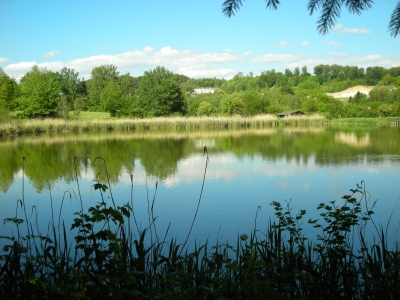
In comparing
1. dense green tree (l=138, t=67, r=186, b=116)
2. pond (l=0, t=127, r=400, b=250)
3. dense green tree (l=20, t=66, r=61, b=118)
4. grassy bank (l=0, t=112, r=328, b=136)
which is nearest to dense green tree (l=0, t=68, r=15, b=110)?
dense green tree (l=20, t=66, r=61, b=118)

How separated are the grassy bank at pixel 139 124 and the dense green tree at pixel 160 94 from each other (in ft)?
34.1

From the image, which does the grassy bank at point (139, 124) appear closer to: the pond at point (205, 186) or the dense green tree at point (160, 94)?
the dense green tree at point (160, 94)

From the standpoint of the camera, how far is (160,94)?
4138 cm

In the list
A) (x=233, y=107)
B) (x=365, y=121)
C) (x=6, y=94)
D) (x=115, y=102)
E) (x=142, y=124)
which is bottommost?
(x=365, y=121)

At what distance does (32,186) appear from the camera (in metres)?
7.86

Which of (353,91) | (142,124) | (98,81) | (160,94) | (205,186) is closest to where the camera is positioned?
(205,186)

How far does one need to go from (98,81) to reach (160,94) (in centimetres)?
1836

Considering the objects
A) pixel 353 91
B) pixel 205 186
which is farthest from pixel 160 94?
pixel 353 91

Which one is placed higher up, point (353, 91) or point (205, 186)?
point (353, 91)

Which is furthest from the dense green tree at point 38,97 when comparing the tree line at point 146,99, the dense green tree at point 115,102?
the dense green tree at point 115,102

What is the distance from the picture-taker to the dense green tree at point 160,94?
136ft

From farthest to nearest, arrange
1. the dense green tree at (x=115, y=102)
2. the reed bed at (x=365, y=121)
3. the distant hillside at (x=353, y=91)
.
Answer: the distant hillside at (x=353, y=91)
the reed bed at (x=365, y=121)
the dense green tree at (x=115, y=102)

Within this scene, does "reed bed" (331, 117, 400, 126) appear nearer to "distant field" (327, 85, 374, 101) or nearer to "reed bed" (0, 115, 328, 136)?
"reed bed" (0, 115, 328, 136)

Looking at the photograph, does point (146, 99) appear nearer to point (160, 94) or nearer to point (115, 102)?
point (160, 94)
